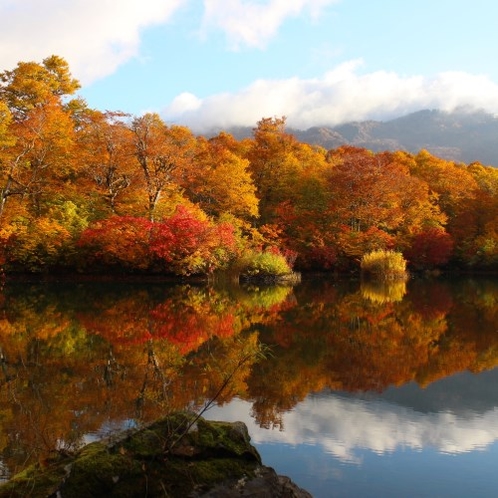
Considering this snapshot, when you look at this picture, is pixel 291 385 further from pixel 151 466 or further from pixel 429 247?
pixel 429 247

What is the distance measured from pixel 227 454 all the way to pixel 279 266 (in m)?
23.3

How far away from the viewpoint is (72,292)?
20781 mm

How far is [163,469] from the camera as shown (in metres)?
3.66

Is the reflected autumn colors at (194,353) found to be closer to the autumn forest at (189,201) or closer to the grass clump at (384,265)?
the autumn forest at (189,201)

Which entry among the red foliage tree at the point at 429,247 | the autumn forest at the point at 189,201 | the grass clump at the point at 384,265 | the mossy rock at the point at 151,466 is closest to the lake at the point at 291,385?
the mossy rock at the point at 151,466

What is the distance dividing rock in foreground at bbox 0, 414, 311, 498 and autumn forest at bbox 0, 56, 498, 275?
68.9 ft

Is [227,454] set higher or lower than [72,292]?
higher

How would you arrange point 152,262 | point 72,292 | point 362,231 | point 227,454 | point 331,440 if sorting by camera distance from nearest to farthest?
point 227,454 < point 331,440 < point 72,292 < point 152,262 < point 362,231

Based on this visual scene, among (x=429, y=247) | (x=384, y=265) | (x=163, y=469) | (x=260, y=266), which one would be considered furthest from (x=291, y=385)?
(x=429, y=247)

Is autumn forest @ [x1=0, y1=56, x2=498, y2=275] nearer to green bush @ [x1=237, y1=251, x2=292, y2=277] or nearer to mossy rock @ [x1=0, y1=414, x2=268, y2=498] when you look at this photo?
green bush @ [x1=237, y1=251, x2=292, y2=277]

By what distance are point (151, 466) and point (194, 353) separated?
629 centimetres

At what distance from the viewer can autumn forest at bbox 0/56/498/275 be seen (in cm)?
2497

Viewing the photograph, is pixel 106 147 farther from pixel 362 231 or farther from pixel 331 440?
pixel 331 440

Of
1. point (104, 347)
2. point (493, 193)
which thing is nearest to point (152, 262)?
point (104, 347)
